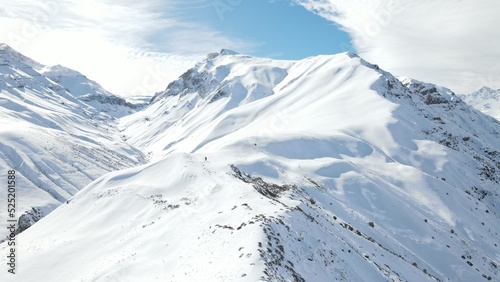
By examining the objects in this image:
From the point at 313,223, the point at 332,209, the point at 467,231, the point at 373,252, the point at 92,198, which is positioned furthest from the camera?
the point at 467,231

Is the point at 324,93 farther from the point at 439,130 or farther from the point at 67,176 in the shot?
the point at 67,176

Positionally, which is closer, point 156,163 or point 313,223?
point 313,223

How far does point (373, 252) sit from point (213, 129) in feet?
391

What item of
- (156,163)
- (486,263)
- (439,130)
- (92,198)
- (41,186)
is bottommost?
(41,186)

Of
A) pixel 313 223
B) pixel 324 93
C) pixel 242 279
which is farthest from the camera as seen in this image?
pixel 324 93

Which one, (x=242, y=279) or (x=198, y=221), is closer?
(x=242, y=279)

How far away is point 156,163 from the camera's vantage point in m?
51.1

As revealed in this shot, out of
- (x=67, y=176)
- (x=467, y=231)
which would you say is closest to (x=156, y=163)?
(x=467, y=231)

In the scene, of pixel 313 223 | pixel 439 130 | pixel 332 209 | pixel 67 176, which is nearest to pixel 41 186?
pixel 67 176

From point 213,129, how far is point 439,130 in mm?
83160

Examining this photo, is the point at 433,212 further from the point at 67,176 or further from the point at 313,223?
the point at 67,176

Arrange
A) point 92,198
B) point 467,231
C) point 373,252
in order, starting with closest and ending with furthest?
point 373,252 → point 92,198 → point 467,231

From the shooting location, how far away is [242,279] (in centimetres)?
1939

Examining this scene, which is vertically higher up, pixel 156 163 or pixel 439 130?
pixel 439 130
